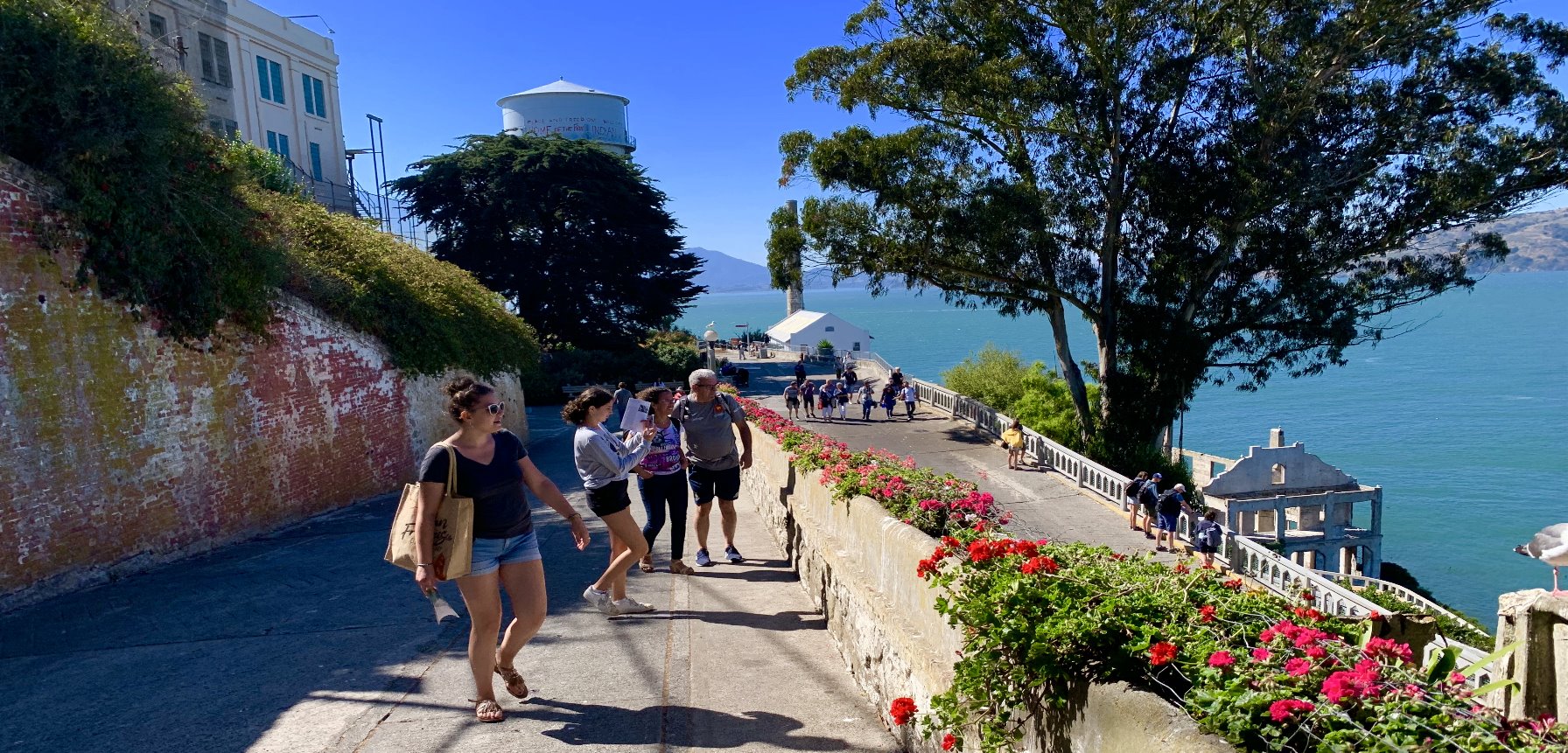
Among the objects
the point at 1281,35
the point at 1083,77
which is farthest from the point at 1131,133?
the point at 1281,35

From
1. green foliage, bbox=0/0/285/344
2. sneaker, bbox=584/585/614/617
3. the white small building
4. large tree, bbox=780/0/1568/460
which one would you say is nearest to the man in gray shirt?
sneaker, bbox=584/585/614/617

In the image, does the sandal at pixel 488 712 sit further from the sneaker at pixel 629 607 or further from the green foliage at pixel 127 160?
the green foliage at pixel 127 160

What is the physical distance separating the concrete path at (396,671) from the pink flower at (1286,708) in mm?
2291

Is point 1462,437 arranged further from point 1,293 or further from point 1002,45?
point 1,293

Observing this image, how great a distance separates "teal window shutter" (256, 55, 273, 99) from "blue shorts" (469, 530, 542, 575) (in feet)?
103

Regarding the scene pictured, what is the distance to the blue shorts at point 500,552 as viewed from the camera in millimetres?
4168

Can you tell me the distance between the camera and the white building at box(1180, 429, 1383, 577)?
2403 cm

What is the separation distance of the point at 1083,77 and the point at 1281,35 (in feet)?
13.3

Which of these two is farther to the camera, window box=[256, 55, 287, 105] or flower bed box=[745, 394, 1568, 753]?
window box=[256, 55, 287, 105]

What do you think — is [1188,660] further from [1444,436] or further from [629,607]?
[1444,436]

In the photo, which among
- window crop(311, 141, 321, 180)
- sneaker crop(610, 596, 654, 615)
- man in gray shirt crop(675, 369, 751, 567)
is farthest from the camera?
window crop(311, 141, 321, 180)

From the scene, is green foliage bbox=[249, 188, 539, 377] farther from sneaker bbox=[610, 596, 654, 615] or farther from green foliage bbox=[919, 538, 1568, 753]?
green foliage bbox=[919, 538, 1568, 753]

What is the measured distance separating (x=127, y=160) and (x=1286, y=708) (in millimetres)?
9621

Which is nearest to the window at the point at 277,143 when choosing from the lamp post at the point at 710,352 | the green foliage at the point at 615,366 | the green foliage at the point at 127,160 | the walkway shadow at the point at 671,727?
the green foliage at the point at 615,366
